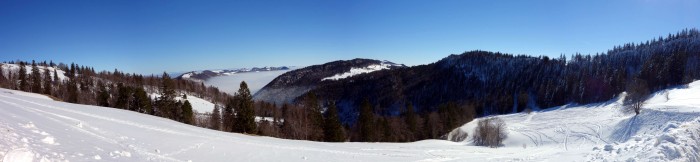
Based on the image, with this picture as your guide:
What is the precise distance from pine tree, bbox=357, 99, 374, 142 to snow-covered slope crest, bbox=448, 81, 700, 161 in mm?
17650

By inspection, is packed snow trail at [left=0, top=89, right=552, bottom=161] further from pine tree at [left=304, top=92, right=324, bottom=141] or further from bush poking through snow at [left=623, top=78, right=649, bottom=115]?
bush poking through snow at [left=623, top=78, right=649, bottom=115]

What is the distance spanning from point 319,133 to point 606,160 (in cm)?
4424

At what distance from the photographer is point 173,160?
16672 millimetres

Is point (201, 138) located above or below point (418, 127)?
above

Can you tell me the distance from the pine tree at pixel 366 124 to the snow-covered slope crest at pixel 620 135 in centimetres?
1765

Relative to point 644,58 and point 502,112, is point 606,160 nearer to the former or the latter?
point 502,112

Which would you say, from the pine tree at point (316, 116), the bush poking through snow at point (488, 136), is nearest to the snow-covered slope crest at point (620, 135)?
the bush poking through snow at point (488, 136)

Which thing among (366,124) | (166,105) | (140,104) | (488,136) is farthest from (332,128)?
(140,104)

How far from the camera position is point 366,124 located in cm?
6794

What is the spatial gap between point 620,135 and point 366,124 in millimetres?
39144

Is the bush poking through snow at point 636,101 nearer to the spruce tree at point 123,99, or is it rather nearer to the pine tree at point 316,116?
the pine tree at point 316,116

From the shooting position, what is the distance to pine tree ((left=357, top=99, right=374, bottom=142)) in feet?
221

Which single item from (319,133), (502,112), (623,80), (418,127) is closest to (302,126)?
(319,133)

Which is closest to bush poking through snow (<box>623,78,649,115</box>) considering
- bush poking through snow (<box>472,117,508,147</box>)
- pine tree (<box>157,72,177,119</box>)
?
bush poking through snow (<box>472,117,508,147</box>)
